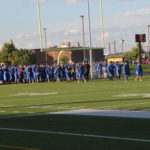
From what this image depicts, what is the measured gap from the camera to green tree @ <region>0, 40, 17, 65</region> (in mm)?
80125

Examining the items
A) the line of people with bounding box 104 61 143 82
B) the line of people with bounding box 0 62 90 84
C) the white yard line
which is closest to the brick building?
the line of people with bounding box 0 62 90 84

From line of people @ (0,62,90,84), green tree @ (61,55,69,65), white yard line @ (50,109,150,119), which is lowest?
white yard line @ (50,109,150,119)

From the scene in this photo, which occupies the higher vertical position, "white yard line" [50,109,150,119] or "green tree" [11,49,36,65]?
"green tree" [11,49,36,65]

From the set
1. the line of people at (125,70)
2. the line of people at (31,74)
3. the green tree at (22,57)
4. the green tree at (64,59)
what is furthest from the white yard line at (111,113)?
the green tree at (64,59)

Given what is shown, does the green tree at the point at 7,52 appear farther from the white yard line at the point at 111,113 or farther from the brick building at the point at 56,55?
the white yard line at the point at 111,113

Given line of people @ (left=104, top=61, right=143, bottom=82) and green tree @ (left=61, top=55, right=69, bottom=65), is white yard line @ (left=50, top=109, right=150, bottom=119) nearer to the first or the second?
line of people @ (left=104, top=61, right=143, bottom=82)

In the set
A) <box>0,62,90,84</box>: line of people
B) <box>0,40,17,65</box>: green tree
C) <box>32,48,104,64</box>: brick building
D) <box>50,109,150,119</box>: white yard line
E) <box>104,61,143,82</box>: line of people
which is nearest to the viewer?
<box>50,109,150,119</box>: white yard line

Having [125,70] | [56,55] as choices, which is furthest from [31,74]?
[56,55]

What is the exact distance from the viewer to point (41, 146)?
7.01m


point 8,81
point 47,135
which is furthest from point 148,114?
point 8,81

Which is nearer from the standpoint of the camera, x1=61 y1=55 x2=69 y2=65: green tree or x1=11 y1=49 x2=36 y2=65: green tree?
x1=11 y1=49 x2=36 y2=65: green tree

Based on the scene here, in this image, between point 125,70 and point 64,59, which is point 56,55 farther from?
point 125,70

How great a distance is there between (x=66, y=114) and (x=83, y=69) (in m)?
23.3

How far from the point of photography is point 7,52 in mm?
80250
